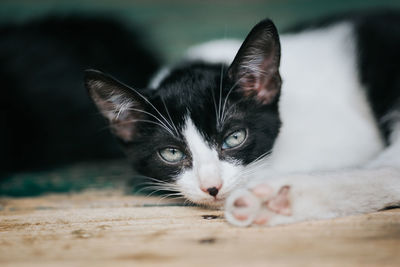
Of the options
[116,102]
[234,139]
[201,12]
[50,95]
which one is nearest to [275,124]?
[234,139]

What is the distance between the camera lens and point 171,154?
4.14ft

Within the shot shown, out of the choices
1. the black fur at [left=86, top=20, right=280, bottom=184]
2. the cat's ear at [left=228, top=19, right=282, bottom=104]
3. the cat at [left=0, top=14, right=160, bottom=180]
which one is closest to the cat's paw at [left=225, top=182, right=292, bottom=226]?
the black fur at [left=86, top=20, right=280, bottom=184]

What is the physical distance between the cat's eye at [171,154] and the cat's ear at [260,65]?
0.30m

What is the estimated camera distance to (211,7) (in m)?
3.02

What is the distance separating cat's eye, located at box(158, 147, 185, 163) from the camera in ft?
4.07

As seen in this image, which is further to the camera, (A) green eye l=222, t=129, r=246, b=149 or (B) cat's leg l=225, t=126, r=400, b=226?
(A) green eye l=222, t=129, r=246, b=149

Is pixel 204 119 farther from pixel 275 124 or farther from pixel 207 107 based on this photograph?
pixel 275 124

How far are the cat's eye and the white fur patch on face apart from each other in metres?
0.05

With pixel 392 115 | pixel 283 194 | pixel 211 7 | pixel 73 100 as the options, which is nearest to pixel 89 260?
pixel 283 194

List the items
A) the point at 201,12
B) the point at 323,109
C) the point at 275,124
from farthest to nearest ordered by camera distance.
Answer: the point at 201,12 → the point at 323,109 → the point at 275,124

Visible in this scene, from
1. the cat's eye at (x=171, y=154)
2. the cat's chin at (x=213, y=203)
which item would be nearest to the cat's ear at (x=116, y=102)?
the cat's eye at (x=171, y=154)

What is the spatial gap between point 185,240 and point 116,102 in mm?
569

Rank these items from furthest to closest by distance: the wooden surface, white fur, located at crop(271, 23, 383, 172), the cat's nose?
white fur, located at crop(271, 23, 383, 172) → the cat's nose → the wooden surface

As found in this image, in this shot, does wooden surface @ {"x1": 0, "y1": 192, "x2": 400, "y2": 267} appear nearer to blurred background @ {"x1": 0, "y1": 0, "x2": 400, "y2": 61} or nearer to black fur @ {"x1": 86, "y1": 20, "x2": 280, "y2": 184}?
black fur @ {"x1": 86, "y1": 20, "x2": 280, "y2": 184}
